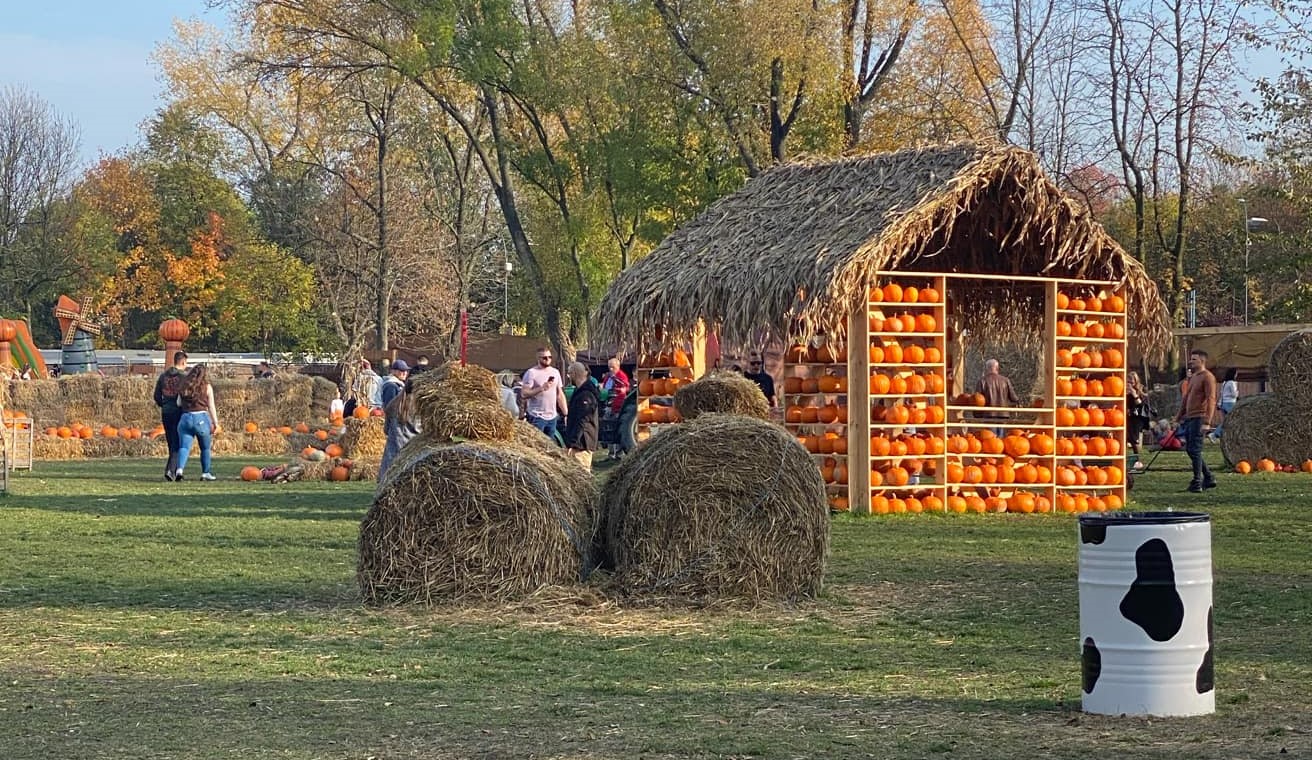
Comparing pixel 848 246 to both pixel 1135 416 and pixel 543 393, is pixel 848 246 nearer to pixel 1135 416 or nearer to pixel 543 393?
pixel 543 393

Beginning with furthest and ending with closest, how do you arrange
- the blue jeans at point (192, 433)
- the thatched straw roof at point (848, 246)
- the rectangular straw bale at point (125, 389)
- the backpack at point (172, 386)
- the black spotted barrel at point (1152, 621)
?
1. the rectangular straw bale at point (125, 389)
2. the blue jeans at point (192, 433)
3. the backpack at point (172, 386)
4. the thatched straw roof at point (848, 246)
5. the black spotted barrel at point (1152, 621)

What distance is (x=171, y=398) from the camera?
26328mm

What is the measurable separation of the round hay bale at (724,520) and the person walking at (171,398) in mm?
15991

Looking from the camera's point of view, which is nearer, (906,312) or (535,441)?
(535,441)

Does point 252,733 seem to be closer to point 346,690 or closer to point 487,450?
point 346,690

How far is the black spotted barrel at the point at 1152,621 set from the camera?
7.52 m

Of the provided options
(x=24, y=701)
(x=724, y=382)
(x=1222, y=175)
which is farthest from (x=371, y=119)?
(x=24, y=701)

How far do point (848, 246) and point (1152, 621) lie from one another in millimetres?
11843

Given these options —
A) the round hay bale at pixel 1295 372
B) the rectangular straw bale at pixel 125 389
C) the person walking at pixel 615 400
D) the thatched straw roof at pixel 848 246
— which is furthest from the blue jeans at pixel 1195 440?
the rectangular straw bale at pixel 125 389

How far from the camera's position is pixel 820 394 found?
20.7 metres

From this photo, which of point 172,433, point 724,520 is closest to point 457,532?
point 724,520

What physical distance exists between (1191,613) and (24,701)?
18.1 ft

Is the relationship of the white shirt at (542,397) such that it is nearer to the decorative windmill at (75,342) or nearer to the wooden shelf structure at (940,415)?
the wooden shelf structure at (940,415)

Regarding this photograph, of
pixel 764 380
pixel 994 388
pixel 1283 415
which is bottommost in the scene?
pixel 1283 415
